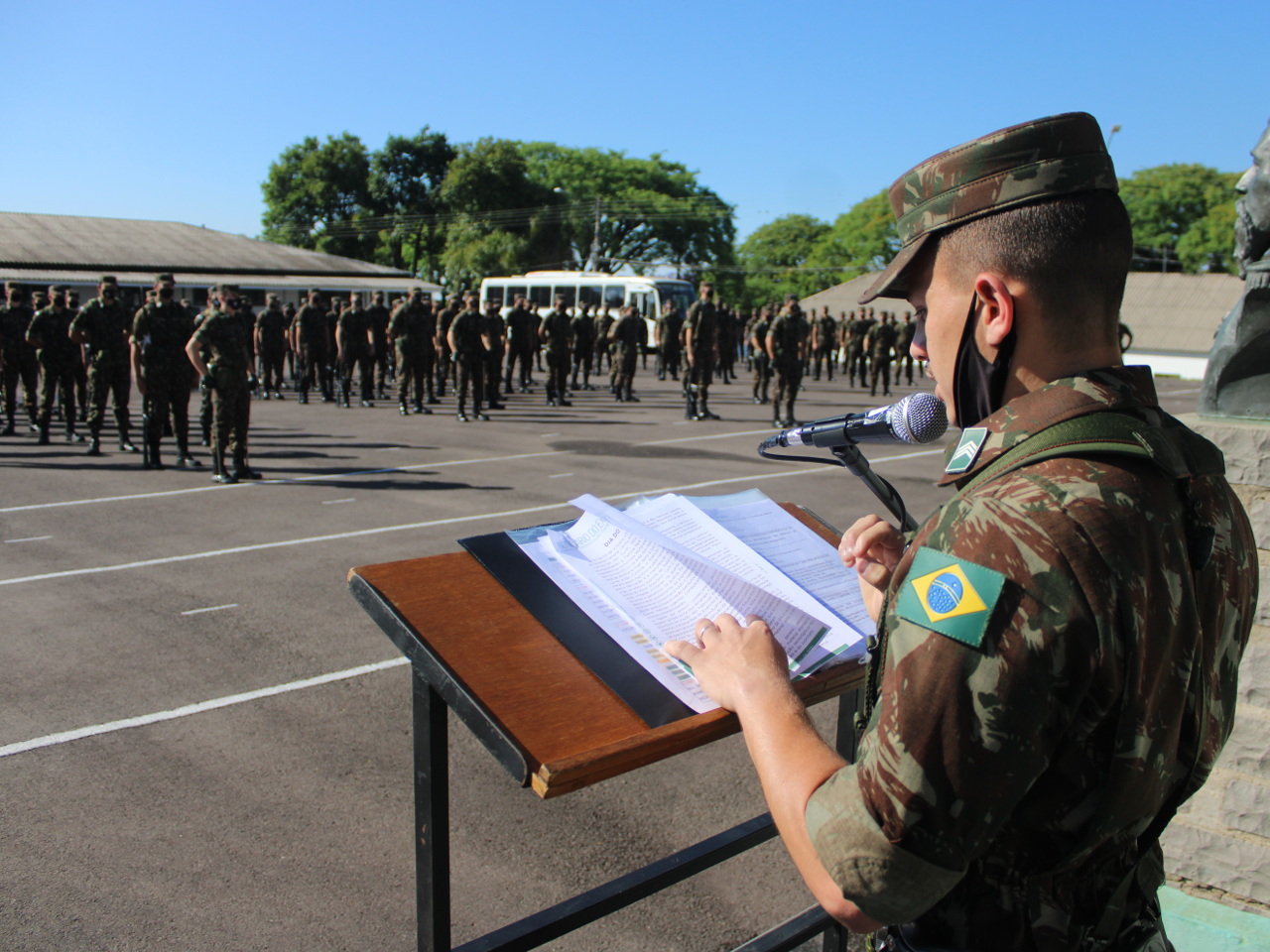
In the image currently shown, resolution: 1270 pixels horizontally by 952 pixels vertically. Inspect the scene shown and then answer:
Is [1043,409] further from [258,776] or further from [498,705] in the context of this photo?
[258,776]

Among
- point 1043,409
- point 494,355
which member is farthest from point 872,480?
point 494,355

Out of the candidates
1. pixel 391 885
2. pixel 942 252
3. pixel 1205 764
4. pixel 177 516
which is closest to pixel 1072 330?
pixel 942 252

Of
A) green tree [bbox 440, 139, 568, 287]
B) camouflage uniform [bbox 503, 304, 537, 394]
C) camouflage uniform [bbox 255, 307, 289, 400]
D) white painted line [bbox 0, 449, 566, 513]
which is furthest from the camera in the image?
green tree [bbox 440, 139, 568, 287]

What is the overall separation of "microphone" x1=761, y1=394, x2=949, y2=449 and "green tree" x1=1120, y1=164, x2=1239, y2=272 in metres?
67.9

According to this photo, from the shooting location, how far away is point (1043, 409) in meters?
1.15

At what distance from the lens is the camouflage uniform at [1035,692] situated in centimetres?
100

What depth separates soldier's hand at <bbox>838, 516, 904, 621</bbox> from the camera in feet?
5.33

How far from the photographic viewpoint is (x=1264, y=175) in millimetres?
2883

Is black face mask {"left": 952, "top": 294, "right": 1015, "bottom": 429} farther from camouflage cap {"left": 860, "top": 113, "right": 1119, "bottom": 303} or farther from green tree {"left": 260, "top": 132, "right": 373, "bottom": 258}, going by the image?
green tree {"left": 260, "top": 132, "right": 373, "bottom": 258}

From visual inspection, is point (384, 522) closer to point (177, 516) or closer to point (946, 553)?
point (177, 516)

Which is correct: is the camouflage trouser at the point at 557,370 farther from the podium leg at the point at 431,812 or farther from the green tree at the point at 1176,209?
the green tree at the point at 1176,209

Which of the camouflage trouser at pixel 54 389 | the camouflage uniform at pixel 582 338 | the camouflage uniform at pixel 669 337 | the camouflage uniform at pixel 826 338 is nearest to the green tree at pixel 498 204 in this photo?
the camouflage uniform at pixel 826 338

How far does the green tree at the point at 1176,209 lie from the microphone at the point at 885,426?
223ft

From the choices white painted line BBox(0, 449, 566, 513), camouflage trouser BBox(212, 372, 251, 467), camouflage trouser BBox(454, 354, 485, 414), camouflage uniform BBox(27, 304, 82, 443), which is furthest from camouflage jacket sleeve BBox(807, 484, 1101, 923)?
camouflage trouser BBox(454, 354, 485, 414)
